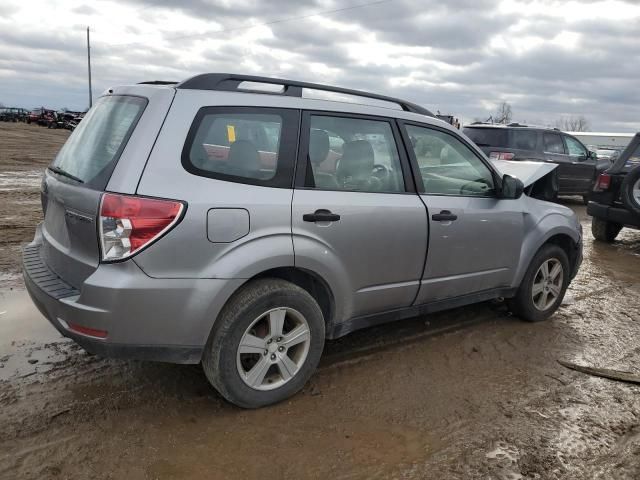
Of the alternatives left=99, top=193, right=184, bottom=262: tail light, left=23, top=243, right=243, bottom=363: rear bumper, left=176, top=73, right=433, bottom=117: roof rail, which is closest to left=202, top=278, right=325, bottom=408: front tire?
left=23, top=243, right=243, bottom=363: rear bumper

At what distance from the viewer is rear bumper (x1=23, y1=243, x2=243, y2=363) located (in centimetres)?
259

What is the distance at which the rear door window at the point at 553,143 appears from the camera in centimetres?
1216

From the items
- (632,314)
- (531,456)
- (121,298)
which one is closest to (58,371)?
(121,298)

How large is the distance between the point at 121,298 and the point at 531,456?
89.4 inches

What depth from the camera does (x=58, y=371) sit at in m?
3.42

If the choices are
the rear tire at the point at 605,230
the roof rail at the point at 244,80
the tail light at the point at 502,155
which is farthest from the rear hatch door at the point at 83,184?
the tail light at the point at 502,155

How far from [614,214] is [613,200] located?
0.23m

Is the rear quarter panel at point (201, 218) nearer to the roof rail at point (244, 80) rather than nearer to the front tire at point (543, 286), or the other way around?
the roof rail at point (244, 80)

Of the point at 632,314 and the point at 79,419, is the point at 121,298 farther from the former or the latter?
the point at 632,314

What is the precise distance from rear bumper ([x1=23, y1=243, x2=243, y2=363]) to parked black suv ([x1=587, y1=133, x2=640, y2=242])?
269 inches

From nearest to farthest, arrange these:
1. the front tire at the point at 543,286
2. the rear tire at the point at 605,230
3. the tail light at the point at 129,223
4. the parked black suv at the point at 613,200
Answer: the tail light at the point at 129,223
the front tire at the point at 543,286
the parked black suv at the point at 613,200
the rear tire at the point at 605,230

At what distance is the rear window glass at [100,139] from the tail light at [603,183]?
759 cm

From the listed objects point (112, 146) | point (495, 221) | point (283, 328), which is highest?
point (112, 146)

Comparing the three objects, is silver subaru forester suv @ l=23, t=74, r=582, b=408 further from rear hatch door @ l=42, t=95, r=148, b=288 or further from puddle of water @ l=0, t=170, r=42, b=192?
puddle of water @ l=0, t=170, r=42, b=192
